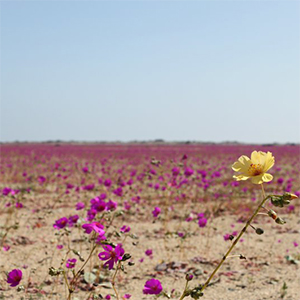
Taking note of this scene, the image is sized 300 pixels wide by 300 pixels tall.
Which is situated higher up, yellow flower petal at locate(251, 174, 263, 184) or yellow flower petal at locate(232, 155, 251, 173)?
yellow flower petal at locate(232, 155, 251, 173)

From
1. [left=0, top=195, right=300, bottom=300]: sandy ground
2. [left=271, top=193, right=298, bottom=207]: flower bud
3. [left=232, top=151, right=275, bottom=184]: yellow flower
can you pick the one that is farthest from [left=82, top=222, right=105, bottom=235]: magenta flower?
[left=0, top=195, right=300, bottom=300]: sandy ground

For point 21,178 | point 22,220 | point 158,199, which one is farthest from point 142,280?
point 21,178

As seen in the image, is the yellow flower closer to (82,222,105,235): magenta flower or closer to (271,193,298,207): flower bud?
(271,193,298,207): flower bud

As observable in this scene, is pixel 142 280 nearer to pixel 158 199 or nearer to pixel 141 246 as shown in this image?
pixel 141 246

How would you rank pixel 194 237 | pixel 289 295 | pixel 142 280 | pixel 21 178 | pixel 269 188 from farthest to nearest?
pixel 21 178
pixel 269 188
pixel 194 237
pixel 142 280
pixel 289 295

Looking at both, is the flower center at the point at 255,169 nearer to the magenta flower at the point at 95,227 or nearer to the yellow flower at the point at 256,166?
the yellow flower at the point at 256,166

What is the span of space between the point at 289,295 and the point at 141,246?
1904 millimetres

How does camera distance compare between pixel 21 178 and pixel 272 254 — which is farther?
pixel 21 178

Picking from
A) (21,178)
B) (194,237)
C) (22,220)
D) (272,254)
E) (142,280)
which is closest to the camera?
(142,280)

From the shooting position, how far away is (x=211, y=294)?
3098 mm

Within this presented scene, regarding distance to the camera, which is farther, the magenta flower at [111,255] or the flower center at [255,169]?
the magenta flower at [111,255]

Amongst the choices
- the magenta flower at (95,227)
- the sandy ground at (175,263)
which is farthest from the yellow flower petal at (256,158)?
the sandy ground at (175,263)

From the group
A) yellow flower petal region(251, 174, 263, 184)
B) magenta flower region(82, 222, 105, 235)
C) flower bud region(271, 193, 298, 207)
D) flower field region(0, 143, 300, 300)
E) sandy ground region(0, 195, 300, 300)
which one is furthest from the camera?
sandy ground region(0, 195, 300, 300)

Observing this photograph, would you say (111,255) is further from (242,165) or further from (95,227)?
(242,165)
